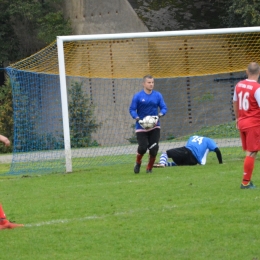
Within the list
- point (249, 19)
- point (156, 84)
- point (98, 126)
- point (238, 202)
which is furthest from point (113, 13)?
point (238, 202)

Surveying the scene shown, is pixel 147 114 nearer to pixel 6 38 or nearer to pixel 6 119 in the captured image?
pixel 6 119

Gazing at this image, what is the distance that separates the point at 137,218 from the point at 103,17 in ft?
74.6

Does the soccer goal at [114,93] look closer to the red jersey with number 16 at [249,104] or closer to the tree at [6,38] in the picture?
the red jersey with number 16 at [249,104]

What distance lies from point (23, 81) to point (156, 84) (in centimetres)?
633

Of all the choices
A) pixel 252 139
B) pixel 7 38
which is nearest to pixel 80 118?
pixel 252 139

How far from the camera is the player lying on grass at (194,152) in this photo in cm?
1451

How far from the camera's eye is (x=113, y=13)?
1170 inches

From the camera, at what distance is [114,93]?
21312 millimetres

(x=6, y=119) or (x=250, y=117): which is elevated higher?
(x=250, y=117)

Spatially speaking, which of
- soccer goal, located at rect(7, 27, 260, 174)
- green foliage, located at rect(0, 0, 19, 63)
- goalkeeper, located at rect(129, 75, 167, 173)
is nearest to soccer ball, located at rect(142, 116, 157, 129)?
goalkeeper, located at rect(129, 75, 167, 173)

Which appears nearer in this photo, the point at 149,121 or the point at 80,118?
the point at 149,121

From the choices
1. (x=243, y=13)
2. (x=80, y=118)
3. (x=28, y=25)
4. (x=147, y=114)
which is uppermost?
(x=28, y=25)

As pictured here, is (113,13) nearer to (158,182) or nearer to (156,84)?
(156,84)

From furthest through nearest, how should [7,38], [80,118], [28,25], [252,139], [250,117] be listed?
[28,25]
[7,38]
[80,118]
[250,117]
[252,139]
